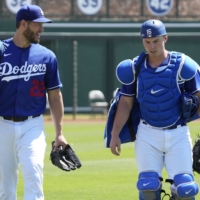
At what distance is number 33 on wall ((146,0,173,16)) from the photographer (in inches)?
1104

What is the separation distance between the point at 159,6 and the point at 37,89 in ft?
71.2

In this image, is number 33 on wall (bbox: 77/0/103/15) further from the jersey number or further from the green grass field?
the jersey number

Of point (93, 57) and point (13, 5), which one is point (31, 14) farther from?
point (13, 5)

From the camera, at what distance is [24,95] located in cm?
684

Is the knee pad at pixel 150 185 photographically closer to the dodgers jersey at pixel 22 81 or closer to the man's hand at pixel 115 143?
the man's hand at pixel 115 143

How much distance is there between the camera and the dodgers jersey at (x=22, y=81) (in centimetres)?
683

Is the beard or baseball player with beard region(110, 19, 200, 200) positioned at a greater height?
the beard

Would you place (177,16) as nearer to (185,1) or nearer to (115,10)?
(185,1)

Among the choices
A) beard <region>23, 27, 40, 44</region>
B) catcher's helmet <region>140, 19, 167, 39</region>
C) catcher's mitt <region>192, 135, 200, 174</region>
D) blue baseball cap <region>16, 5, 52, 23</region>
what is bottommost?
catcher's mitt <region>192, 135, 200, 174</region>

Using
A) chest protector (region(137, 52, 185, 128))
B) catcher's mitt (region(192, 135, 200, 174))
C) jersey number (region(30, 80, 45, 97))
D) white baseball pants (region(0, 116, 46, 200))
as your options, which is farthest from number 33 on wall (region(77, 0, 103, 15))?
chest protector (region(137, 52, 185, 128))

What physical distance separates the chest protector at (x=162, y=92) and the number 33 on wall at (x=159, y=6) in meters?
21.6

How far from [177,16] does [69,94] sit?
19.3ft

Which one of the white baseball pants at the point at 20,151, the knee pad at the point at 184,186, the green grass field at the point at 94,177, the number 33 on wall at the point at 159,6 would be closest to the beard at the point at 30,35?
the white baseball pants at the point at 20,151

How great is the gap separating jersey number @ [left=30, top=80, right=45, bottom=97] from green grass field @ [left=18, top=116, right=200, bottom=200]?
2520 millimetres
